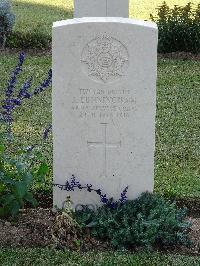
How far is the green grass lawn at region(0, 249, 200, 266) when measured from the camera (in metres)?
4.88

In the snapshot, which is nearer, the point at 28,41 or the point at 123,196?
the point at 123,196

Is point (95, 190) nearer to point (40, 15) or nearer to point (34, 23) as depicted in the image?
point (34, 23)

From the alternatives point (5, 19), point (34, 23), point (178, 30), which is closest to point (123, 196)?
point (178, 30)

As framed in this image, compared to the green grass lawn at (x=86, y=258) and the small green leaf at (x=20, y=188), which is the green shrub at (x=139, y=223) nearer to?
the green grass lawn at (x=86, y=258)

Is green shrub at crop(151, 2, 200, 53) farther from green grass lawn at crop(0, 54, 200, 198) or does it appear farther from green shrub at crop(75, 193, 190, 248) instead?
green shrub at crop(75, 193, 190, 248)

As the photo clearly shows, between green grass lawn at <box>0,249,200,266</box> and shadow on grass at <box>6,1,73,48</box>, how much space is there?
23.8 ft

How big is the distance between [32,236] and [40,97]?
416 centimetres

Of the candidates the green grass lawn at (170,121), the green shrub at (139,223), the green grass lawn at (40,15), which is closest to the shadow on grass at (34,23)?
the green grass lawn at (40,15)

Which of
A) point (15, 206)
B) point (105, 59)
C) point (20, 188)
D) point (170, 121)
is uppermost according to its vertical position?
point (105, 59)

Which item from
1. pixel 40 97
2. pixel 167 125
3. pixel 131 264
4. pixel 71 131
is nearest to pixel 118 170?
pixel 71 131

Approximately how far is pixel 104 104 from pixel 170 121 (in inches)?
126

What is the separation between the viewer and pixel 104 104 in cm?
520

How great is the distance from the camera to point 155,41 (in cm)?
509

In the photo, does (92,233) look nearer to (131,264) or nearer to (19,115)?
(131,264)
